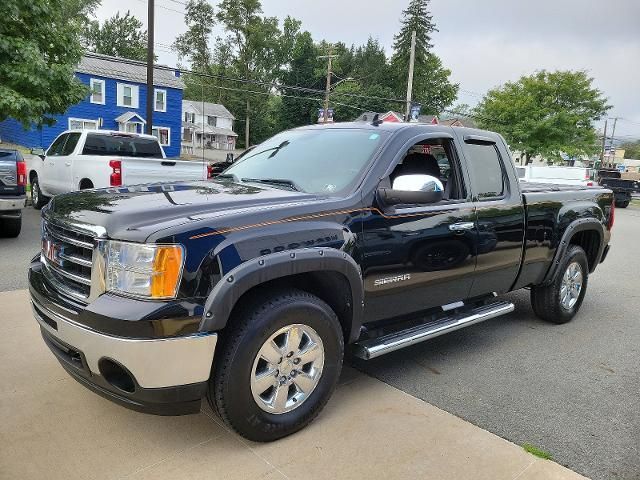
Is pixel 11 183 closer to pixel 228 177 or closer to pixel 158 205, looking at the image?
pixel 228 177

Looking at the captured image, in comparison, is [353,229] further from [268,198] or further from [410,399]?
[410,399]

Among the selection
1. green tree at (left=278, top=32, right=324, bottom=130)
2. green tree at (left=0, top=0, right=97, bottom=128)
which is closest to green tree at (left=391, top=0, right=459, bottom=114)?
green tree at (left=278, top=32, right=324, bottom=130)

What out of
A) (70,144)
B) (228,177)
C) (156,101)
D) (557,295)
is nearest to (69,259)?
(228,177)

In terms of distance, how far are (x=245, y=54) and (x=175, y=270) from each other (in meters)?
64.2

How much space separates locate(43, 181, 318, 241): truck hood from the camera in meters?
2.64

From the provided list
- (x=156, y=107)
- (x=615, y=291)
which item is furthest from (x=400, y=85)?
(x=615, y=291)

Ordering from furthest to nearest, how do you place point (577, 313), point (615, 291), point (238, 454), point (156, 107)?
point (156, 107) → point (615, 291) → point (577, 313) → point (238, 454)

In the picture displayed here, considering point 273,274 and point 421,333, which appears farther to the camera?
point 421,333

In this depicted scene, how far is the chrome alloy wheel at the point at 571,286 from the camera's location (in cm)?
537

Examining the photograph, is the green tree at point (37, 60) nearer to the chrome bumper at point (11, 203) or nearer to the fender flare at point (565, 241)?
the chrome bumper at point (11, 203)

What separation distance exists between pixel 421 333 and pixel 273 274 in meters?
1.44

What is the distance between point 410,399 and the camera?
365 cm

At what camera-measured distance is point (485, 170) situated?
4457mm

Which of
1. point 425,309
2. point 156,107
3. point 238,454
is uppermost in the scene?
point 156,107
